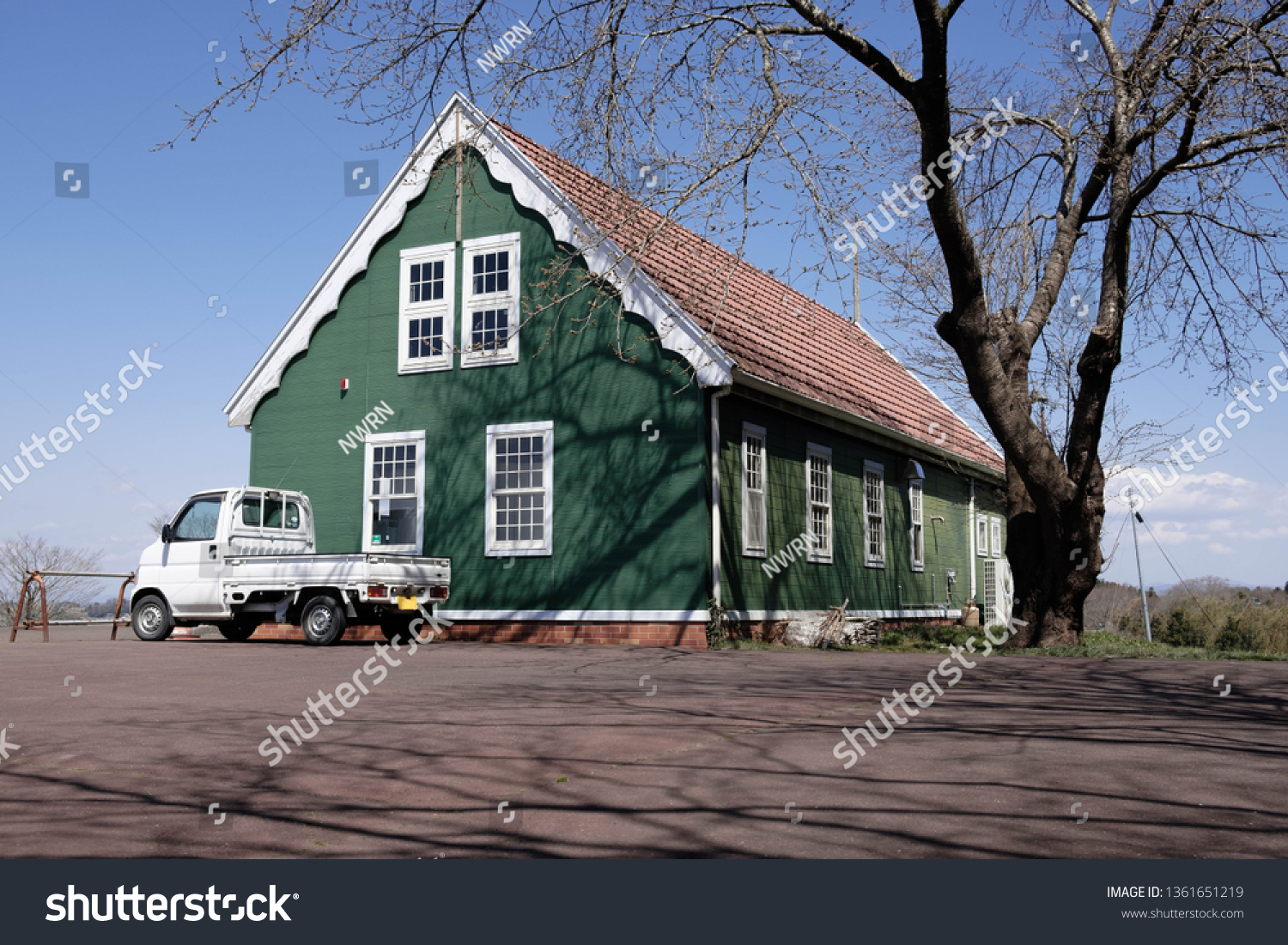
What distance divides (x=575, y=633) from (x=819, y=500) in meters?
5.93

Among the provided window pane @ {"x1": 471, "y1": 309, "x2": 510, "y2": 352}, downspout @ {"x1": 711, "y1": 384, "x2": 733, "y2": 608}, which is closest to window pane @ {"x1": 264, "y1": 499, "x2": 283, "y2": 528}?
window pane @ {"x1": 471, "y1": 309, "x2": 510, "y2": 352}

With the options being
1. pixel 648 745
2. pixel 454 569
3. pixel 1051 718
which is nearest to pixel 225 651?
pixel 454 569

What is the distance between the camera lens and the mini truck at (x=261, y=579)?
56.7 feet

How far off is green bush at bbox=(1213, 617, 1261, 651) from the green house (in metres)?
8.40

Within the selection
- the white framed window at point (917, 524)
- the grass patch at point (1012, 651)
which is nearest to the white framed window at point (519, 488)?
the grass patch at point (1012, 651)

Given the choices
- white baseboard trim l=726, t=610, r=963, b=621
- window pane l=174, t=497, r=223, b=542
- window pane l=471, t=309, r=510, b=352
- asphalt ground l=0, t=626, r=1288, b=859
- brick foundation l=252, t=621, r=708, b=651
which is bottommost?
asphalt ground l=0, t=626, r=1288, b=859

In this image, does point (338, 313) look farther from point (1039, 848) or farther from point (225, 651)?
point (1039, 848)

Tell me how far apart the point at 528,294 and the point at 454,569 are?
4897mm

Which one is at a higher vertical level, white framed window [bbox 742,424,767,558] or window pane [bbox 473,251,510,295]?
window pane [bbox 473,251,510,295]

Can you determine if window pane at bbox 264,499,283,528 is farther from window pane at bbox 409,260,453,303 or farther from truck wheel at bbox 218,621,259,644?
window pane at bbox 409,260,453,303

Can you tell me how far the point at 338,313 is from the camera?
71.4ft

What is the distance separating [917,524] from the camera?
1046 inches

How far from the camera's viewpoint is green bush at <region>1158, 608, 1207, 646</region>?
88.3 feet

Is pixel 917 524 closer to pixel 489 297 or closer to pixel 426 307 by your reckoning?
pixel 489 297
